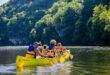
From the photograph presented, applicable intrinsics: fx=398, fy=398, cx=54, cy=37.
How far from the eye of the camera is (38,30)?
170375 millimetres

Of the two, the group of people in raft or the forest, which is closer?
the group of people in raft

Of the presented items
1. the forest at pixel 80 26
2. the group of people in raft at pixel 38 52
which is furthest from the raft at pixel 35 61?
the forest at pixel 80 26

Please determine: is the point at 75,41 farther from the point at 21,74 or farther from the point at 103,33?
the point at 21,74

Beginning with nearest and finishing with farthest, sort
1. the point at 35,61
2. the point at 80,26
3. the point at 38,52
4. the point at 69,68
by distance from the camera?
the point at 69,68
the point at 35,61
the point at 38,52
the point at 80,26

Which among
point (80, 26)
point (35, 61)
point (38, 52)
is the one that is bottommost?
point (35, 61)

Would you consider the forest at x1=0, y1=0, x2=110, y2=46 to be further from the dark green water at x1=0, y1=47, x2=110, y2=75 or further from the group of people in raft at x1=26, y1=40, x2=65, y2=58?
the dark green water at x1=0, y1=47, x2=110, y2=75

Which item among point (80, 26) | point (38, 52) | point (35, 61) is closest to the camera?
point (35, 61)

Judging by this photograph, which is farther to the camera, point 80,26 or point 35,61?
point 80,26

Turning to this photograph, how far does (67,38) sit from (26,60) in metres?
106

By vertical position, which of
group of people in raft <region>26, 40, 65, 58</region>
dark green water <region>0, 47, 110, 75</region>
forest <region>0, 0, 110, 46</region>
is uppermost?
forest <region>0, 0, 110, 46</region>

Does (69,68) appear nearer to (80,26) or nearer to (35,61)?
(35,61)

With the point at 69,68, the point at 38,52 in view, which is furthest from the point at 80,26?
the point at 69,68

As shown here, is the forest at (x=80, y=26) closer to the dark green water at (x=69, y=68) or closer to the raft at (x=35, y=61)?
the dark green water at (x=69, y=68)

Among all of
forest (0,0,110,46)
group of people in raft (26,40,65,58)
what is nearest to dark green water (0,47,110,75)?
group of people in raft (26,40,65,58)
